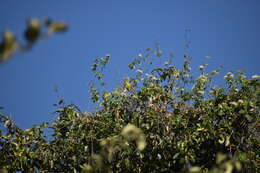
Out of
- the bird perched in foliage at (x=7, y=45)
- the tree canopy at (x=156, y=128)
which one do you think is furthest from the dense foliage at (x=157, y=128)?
the bird perched in foliage at (x=7, y=45)

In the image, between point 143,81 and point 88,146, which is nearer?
point 88,146

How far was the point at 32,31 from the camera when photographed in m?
0.84

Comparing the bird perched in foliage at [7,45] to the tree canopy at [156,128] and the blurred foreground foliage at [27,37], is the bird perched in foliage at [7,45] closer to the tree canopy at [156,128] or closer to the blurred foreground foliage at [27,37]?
the blurred foreground foliage at [27,37]

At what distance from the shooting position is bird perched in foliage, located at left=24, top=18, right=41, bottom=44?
32.7 inches

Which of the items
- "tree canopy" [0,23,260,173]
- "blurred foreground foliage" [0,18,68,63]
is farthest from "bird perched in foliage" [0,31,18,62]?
"tree canopy" [0,23,260,173]

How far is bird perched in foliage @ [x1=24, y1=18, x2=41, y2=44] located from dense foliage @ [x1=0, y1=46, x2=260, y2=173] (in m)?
2.51

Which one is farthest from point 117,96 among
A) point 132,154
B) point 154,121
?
point 132,154

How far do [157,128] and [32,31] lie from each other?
3127 mm

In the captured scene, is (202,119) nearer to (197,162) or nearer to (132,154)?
(197,162)

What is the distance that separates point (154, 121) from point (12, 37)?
10.3 ft

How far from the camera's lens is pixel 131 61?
4.95 metres

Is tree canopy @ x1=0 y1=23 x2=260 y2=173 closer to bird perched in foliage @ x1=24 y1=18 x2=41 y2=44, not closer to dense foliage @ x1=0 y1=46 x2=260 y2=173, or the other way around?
dense foliage @ x1=0 y1=46 x2=260 y2=173

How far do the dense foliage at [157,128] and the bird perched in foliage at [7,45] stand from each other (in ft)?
8.13

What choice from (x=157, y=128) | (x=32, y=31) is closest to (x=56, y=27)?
(x=32, y=31)
